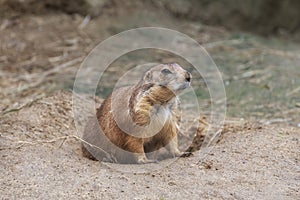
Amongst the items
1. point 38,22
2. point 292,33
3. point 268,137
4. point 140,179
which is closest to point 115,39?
point 38,22

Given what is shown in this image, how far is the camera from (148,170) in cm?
392

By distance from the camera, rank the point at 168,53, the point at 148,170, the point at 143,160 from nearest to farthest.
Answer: the point at 148,170
the point at 143,160
the point at 168,53

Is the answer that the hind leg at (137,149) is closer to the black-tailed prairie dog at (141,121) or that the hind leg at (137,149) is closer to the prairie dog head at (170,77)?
the black-tailed prairie dog at (141,121)

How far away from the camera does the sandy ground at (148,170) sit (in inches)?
139

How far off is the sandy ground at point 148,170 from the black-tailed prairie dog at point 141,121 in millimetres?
149

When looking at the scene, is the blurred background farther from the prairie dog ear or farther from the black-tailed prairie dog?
the prairie dog ear

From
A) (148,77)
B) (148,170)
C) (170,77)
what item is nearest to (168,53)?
(148,77)

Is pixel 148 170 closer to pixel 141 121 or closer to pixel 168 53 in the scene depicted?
pixel 141 121

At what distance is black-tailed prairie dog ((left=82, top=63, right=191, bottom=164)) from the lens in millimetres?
4008

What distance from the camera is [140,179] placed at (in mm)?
3719

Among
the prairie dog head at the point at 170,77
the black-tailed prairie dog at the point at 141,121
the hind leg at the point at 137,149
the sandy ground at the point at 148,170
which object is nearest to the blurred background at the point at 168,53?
the sandy ground at the point at 148,170

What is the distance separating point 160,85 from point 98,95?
7.02ft

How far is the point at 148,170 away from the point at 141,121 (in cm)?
35

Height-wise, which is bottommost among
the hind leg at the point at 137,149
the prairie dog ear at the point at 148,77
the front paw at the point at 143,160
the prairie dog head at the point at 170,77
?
the front paw at the point at 143,160
